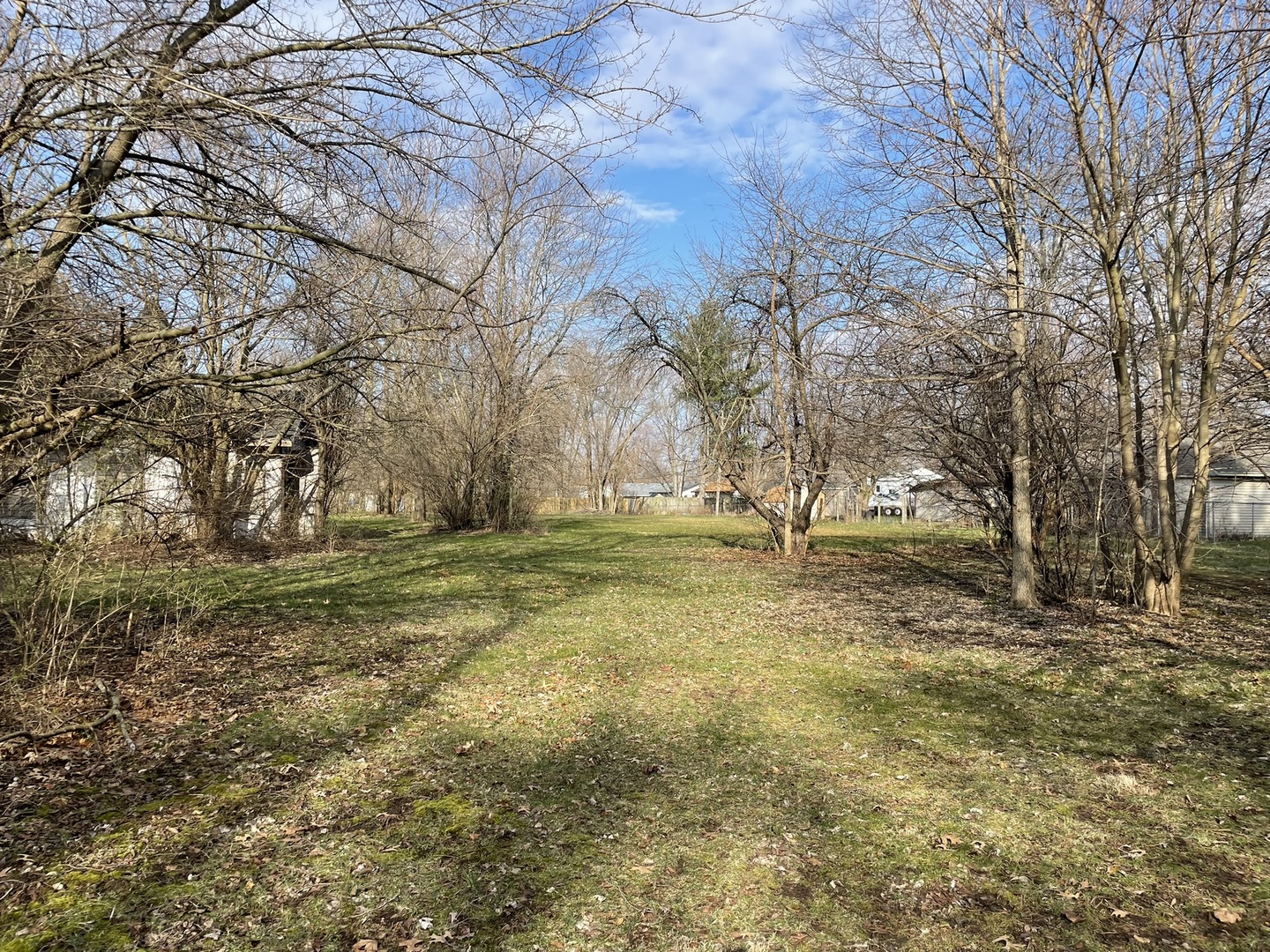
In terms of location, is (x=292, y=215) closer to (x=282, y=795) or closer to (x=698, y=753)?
(x=282, y=795)

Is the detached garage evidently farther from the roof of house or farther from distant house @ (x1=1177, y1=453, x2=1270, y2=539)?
the roof of house

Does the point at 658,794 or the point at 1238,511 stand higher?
the point at 1238,511

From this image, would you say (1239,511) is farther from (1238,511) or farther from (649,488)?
(649,488)

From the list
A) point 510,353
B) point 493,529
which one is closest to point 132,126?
point 510,353

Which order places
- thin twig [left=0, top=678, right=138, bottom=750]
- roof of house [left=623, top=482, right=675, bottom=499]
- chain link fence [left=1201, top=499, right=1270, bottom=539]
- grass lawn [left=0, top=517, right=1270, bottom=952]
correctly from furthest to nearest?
roof of house [left=623, top=482, right=675, bottom=499] < chain link fence [left=1201, top=499, right=1270, bottom=539] < thin twig [left=0, top=678, right=138, bottom=750] < grass lawn [left=0, top=517, right=1270, bottom=952]

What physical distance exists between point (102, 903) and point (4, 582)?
4.02 metres

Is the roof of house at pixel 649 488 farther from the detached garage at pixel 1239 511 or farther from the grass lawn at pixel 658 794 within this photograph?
the grass lawn at pixel 658 794

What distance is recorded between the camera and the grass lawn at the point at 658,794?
2980 mm

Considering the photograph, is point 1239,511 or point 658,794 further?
point 1239,511

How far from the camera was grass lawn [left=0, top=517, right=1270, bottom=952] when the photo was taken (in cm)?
298

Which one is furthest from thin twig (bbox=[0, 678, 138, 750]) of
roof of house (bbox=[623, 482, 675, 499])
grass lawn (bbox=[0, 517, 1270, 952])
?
roof of house (bbox=[623, 482, 675, 499])

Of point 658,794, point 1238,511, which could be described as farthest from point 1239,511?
point 658,794

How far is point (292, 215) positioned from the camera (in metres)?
5.13

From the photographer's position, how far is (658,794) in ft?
13.9
